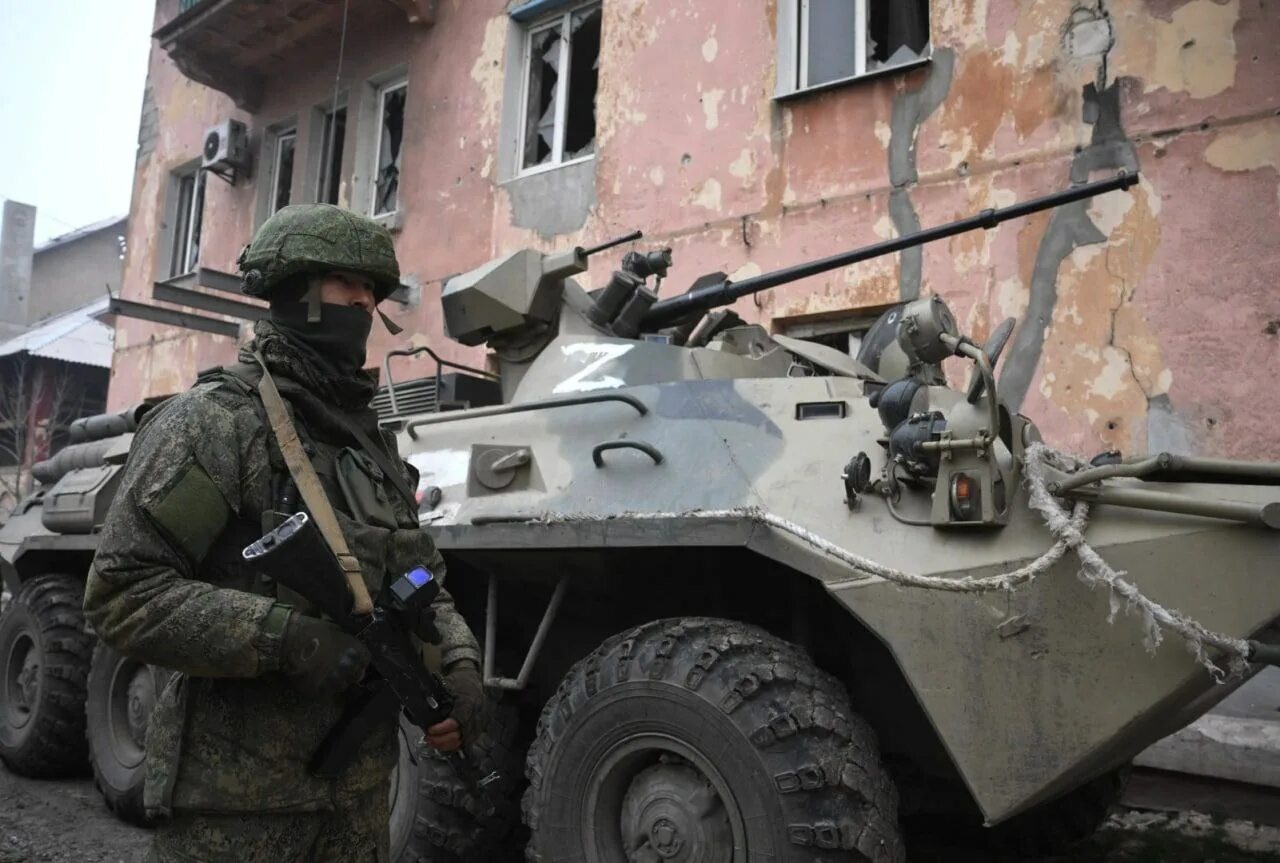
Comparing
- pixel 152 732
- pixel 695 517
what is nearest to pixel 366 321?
pixel 152 732

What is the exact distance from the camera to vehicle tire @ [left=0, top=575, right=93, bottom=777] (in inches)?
219

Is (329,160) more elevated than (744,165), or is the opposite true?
(329,160)

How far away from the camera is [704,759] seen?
2.95 meters

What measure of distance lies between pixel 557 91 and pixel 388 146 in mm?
2314

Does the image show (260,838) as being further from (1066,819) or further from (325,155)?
(325,155)

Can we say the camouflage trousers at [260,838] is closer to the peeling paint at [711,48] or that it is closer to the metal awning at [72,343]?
the peeling paint at [711,48]

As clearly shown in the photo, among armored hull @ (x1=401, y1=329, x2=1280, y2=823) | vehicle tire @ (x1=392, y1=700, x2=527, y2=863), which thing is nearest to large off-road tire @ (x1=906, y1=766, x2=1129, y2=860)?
armored hull @ (x1=401, y1=329, x2=1280, y2=823)

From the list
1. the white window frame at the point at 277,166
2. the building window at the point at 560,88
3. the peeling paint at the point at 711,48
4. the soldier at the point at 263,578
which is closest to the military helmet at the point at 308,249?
the soldier at the point at 263,578

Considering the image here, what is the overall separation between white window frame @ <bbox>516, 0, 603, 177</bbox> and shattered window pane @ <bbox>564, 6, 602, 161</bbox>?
0.04 m

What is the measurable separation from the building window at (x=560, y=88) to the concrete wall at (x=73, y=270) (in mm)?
21535

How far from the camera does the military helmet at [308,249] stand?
210 cm

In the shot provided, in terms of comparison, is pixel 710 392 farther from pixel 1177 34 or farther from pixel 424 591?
pixel 1177 34

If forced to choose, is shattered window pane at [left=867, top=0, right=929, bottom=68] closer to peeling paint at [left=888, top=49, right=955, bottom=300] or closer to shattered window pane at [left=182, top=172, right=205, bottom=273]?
peeling paint at [left=888, top=49, right=955, bottom=300]

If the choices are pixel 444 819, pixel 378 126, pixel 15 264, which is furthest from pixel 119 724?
pixel 15 264
